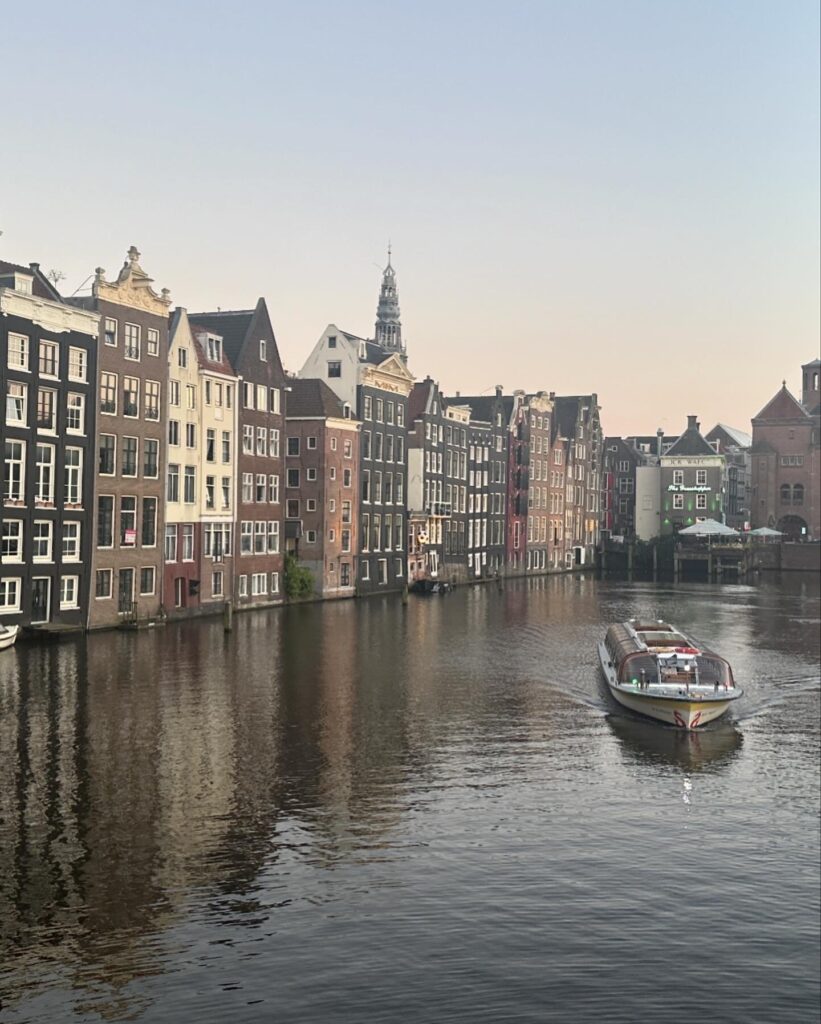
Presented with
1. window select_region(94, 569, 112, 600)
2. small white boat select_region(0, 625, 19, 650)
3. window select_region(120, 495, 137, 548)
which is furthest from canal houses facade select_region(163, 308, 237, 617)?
small white boat select_region(0, 625, 19, 650)

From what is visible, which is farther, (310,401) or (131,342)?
(310,401)

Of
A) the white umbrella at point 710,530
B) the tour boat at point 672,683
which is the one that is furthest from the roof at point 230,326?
the white umbrella at point 710,530

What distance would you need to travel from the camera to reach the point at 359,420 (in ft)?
376

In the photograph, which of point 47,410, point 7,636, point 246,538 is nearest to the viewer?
point 7,636

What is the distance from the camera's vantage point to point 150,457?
83312 mm

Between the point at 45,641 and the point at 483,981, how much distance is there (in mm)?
50097

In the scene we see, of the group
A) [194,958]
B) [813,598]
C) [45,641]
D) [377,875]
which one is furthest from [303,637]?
[813,598]

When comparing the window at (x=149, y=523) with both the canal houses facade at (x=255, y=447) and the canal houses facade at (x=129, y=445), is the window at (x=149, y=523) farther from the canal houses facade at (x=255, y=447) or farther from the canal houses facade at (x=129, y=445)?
the canal houses facade at (x=255, y=447)

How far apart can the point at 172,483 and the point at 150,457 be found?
4186 millimetres

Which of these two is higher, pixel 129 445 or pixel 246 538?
pixel 129 445

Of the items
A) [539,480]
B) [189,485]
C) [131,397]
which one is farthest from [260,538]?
[539,480]

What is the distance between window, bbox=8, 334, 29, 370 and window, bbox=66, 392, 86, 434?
4006 millimetres

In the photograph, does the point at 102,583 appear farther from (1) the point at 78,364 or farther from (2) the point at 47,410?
(1) the point at 78,364

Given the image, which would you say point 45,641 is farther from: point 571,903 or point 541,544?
point 541,544
